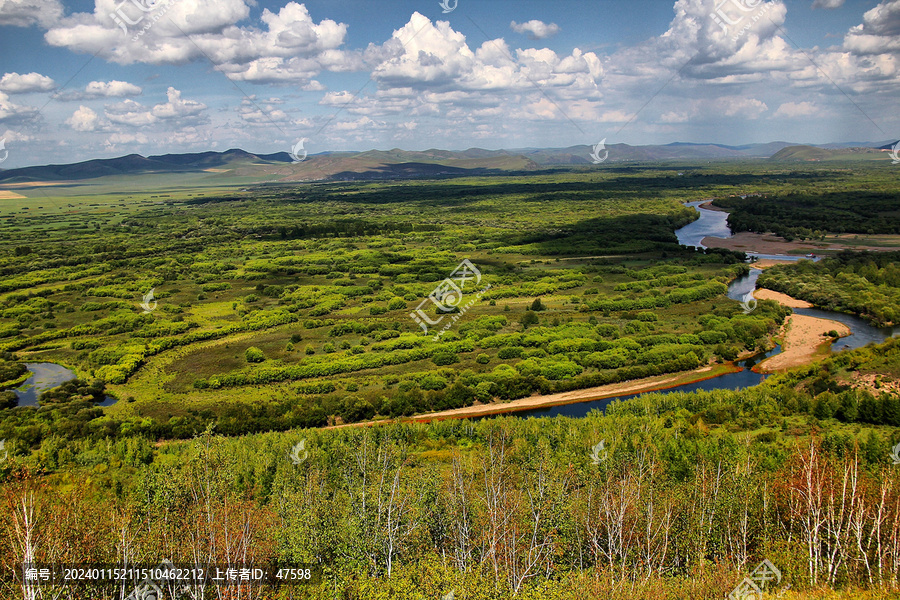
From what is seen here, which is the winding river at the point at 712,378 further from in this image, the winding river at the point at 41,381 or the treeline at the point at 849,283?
the treeline at the point at 849,283

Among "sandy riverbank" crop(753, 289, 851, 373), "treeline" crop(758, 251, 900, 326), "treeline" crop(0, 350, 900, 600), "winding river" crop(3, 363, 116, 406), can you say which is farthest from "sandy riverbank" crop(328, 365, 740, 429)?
"winding river" crop(3, 363, 116, 406)

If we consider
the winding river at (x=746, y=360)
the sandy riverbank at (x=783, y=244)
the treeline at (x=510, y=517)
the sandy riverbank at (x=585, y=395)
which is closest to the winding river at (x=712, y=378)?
the winding river at (x=746, y=360)

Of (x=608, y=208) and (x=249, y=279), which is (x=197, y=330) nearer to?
(x=249, y=279)

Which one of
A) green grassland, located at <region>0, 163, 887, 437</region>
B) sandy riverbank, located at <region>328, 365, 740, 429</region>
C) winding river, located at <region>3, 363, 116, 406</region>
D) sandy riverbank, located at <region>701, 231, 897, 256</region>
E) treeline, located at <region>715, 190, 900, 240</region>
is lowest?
sandy riverbank, located at <region>328, 365, 740, 429</region>

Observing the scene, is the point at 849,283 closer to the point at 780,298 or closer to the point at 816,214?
the point at 780,298

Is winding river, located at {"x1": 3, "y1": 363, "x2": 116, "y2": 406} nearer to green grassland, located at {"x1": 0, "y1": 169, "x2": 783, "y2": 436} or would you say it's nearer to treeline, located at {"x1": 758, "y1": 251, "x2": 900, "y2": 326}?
green grassland, located at {"x1": 0, "y1": 169, "x2": 783, "y2": 436}

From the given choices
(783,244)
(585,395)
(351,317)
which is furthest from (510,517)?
(783,244)

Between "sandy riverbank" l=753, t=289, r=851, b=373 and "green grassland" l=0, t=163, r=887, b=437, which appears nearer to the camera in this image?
"green grassland" l=0, t=163, r=887, b=437

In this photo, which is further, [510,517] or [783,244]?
[783,244]
